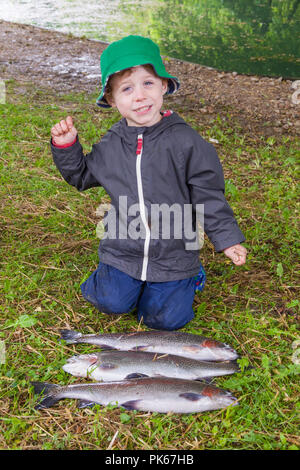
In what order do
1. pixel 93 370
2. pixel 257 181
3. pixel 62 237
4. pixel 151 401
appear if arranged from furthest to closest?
pixel 257 181 → pixel 62 237 → pixel 93 370 → pixel 151 401

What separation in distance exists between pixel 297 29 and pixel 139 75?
9.34 m

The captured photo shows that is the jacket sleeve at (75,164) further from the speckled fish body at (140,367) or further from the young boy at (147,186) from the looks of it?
the speckled fish body at (140,367)

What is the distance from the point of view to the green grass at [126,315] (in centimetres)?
217

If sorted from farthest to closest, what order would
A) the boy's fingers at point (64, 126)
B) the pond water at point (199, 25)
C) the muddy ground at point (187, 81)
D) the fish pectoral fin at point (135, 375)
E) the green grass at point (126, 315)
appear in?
the pond water at point (199, 25), the muddy ground at point (187, 81), the boy's fingers at point (64, 126), the fish pectoral fin at point (135, 375), the green grass at point (126, 315)

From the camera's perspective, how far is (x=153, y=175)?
8.82ft

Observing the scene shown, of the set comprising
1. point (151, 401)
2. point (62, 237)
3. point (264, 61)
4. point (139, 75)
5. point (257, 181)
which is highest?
point (264, 61)

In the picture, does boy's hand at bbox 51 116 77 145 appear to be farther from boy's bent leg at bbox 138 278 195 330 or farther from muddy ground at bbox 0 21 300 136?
muddy ground at bbox 0 21 300 136

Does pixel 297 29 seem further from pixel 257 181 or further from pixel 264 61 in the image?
pixel 257 181

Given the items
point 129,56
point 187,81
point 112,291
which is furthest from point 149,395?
point 187,81

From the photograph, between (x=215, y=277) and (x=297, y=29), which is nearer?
(x=215, y=277)

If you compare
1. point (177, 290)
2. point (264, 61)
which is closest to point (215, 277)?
point (177, 290)

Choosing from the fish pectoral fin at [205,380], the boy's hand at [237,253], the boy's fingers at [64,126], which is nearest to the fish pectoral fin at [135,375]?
the fish pectoral fin at [205,380]

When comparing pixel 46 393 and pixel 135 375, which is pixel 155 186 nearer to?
pixel 135 375

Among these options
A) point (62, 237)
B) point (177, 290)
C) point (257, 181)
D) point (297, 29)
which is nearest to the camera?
point (177, 290)
